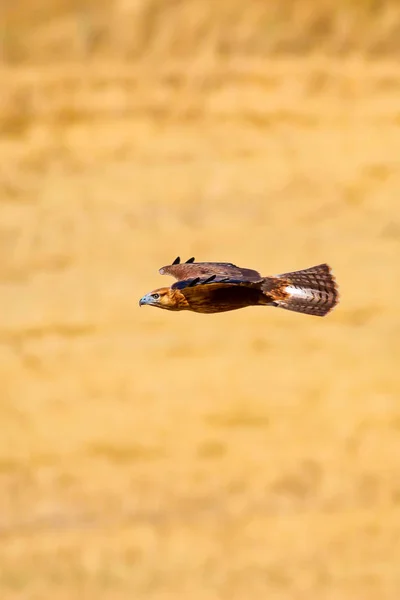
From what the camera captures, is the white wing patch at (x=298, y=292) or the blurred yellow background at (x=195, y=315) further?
the blurred yellow background at (x=195, y=315)

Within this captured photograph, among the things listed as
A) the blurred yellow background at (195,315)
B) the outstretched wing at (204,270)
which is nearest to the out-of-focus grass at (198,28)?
the blurred yellow background at (195,315)

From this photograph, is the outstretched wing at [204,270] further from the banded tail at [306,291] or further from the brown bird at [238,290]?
the banded tail at [306,291]

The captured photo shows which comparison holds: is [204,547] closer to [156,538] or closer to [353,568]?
[156,538]

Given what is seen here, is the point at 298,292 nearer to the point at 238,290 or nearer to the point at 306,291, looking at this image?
the point at 306,291

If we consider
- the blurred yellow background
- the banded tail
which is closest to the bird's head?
the banded tail

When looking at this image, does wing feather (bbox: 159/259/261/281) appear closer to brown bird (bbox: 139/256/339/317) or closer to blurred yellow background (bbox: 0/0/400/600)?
brown bird (bbox: 139/256/339/317)

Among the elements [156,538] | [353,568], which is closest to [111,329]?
[156,538]
